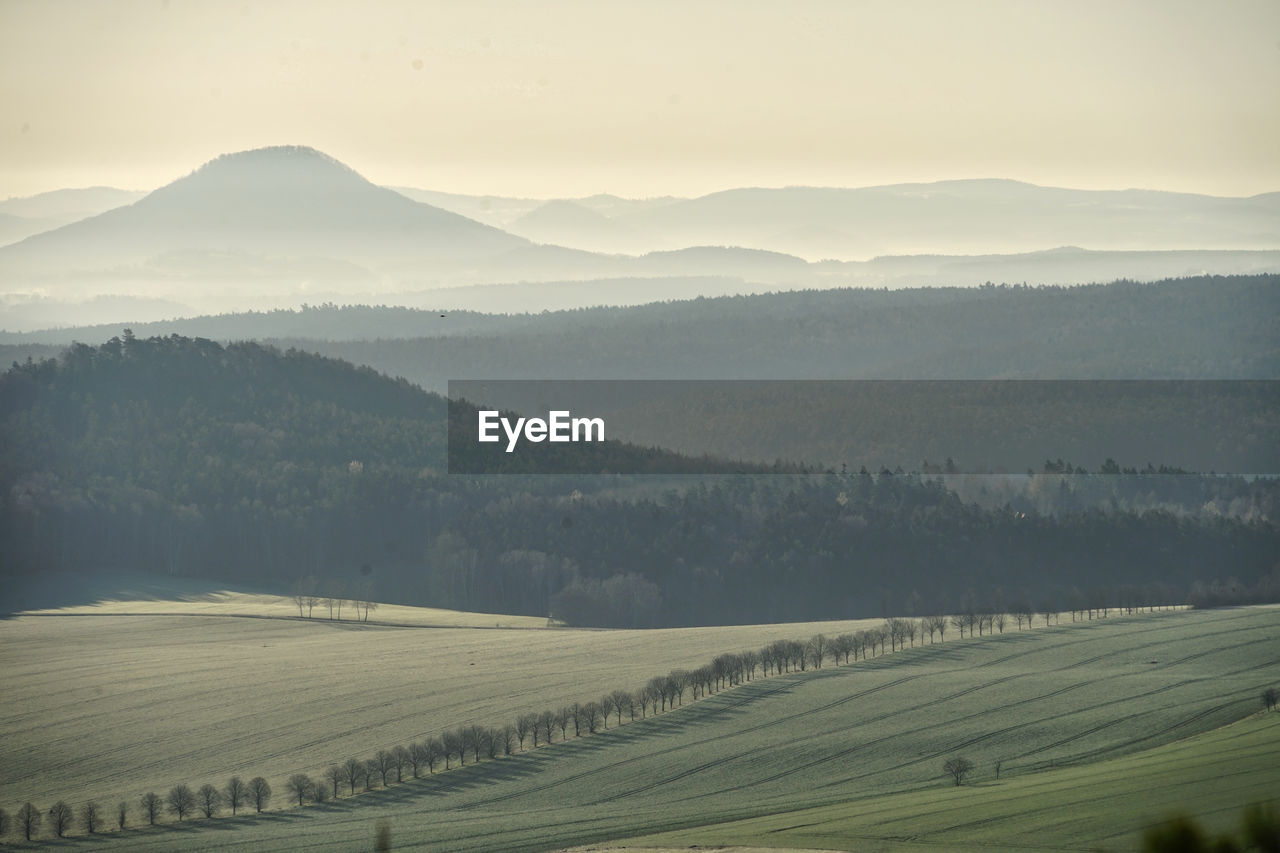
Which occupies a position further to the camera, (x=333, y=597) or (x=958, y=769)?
(x=333, y=597)

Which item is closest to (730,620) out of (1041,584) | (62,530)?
(1041,584)

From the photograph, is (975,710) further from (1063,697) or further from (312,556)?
(312,556)

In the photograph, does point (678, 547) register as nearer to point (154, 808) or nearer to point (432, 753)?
point (432, 753)

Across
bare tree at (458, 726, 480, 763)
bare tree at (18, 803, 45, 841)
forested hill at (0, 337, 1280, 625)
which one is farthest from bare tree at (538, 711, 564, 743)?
forested hill at (0, 337, 1280, 625)

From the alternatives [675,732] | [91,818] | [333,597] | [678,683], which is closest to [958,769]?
[675,732]

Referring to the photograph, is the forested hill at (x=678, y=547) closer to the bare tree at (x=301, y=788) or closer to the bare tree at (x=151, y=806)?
the bare tree at (x=301, y=788)

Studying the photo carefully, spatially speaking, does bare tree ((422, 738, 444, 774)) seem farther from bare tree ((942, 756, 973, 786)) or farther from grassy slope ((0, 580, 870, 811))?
bare tree ((942, 756, 973, 786))
